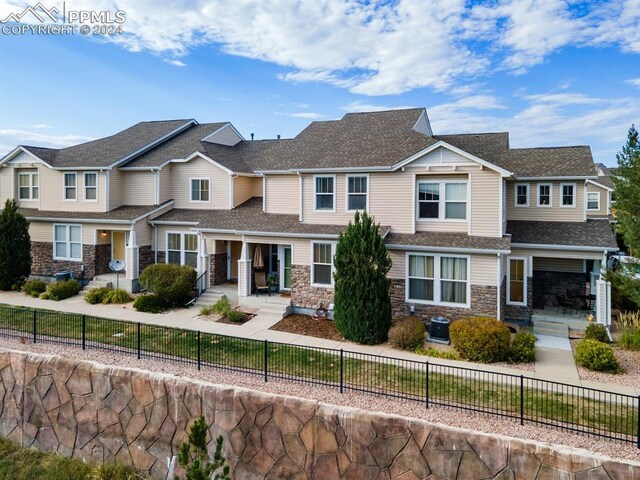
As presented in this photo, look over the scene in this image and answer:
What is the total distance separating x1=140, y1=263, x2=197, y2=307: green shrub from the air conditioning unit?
10205mm

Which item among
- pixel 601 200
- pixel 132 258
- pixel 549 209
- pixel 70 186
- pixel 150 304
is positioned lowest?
pixel 150 304

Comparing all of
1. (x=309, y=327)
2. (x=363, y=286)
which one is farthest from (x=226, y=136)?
(x=363, y=286)

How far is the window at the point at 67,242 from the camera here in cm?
2202

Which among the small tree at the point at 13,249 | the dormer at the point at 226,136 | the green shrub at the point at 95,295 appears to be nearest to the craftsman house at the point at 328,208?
the dormer at the point at 226,136

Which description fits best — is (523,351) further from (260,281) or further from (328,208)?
(260,281)

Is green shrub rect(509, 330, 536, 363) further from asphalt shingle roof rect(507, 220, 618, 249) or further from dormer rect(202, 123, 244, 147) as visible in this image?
dormer rect(202, 123, 244, 147)

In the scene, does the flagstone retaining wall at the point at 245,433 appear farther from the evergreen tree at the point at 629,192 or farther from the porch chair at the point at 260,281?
the porch chair at the point at 260,281

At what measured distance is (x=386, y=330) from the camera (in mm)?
14039

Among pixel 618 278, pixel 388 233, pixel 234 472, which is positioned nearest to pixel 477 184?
pixel 388 233

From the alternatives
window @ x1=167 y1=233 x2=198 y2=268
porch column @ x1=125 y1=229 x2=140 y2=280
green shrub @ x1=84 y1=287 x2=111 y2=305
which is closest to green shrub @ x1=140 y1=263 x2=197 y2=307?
green shrub @ x1=84 y1=287 x2=111 y2=305

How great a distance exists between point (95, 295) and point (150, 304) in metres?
3.09

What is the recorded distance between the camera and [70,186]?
2319 cm

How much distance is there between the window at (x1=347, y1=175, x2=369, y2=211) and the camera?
17.2 m

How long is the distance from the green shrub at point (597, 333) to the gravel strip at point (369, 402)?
26.1 ft
